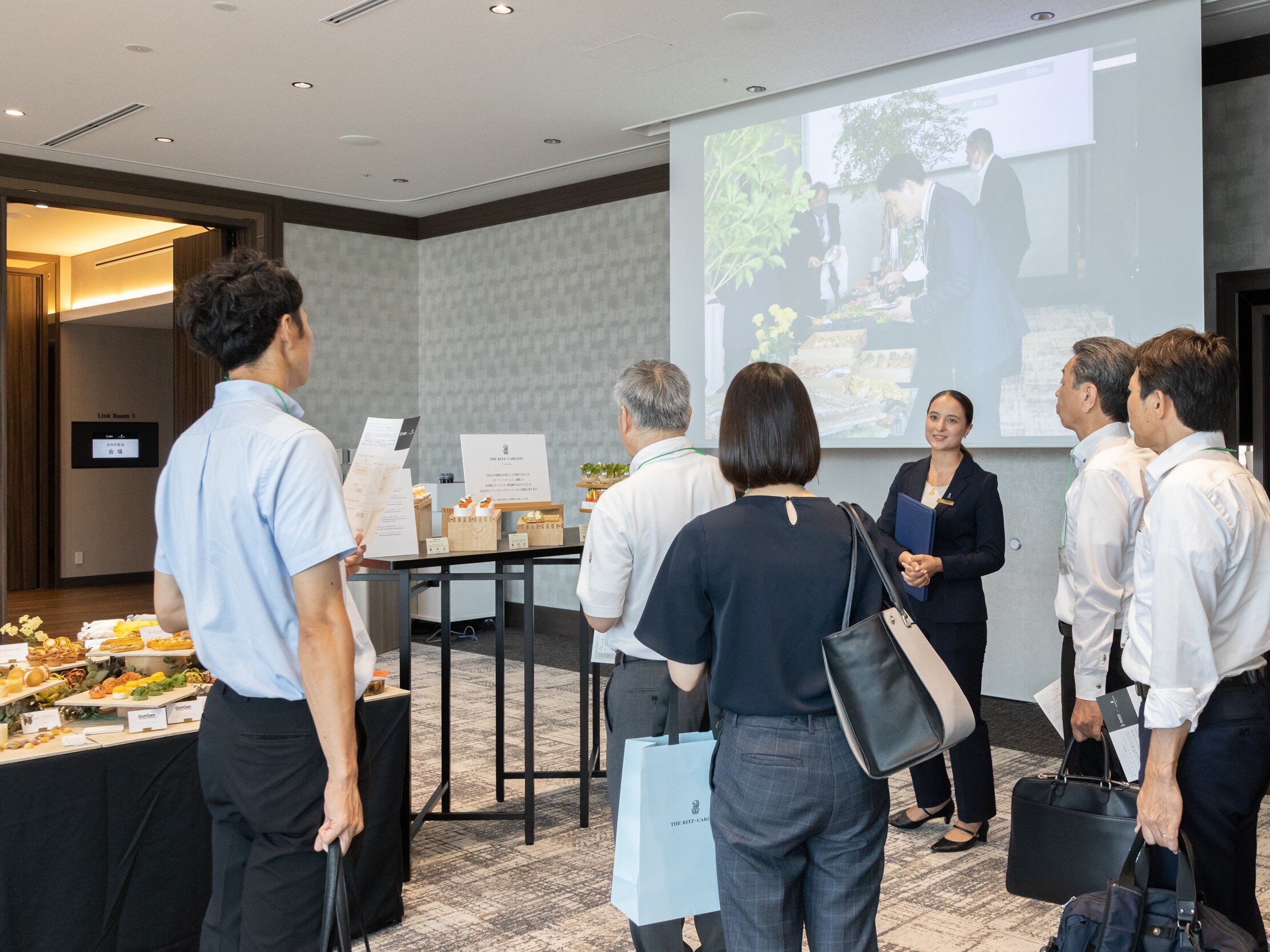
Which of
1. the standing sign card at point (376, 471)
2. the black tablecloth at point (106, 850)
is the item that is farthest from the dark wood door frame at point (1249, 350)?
the black tablecloth at point (106, 850)

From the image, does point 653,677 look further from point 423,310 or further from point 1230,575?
point 423,310

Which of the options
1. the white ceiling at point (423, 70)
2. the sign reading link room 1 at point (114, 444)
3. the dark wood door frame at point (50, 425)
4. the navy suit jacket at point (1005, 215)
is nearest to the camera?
the white ceiling at point (423, 70)

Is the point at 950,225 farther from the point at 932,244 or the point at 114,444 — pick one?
the point at 114,444

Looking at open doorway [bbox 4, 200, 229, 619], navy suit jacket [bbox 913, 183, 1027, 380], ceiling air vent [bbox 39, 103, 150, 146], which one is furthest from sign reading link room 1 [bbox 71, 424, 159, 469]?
navy suit jacket [bbox 913, 183, 1027, 380]

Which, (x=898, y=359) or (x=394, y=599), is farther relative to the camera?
(x=394, y=599)

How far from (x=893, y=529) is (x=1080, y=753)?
3.76 feet

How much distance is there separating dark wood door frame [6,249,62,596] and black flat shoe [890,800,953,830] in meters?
10.6

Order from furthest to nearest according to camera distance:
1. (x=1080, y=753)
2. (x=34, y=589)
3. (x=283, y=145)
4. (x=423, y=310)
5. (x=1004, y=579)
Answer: (x=34, y=589), (x=423, y=310), (x=283, y=145), (x=1004, y=579), (x=1080, y=753)

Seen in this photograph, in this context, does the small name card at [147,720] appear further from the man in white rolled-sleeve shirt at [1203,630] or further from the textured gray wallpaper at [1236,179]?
the textured gray wallpaper at [1236,179]

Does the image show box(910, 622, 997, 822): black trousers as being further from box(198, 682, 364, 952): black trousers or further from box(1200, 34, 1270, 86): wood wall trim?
box(1200, 34, 1270, 86): wood wall trim

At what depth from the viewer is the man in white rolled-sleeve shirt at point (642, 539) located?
2.55 meters

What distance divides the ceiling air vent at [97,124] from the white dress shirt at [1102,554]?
5.92 meters

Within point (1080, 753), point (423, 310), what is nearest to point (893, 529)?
point (1080, 753)

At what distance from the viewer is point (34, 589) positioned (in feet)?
38.1
